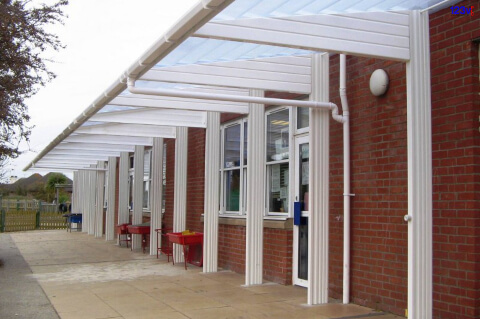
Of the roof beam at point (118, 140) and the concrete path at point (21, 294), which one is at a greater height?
the roof beam at point (118, 140)

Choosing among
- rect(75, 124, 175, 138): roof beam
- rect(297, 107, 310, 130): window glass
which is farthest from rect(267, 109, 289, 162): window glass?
rect(75, 124, 175, 138): roof beam

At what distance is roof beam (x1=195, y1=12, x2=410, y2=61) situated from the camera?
5.67 metres

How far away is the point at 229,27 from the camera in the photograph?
5645 millimetres

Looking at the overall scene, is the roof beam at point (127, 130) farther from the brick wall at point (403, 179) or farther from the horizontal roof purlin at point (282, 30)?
the brick wall at point (403, 179)

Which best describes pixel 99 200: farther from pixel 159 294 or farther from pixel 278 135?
pixel 159 294

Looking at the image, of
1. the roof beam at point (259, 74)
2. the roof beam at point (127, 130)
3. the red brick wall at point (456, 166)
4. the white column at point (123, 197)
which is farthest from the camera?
the white column at point (123, 197)

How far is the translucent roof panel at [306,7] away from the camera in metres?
5.39

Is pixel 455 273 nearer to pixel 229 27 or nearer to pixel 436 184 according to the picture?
pixel 436 184

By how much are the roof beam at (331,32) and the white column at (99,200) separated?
16.4 meters

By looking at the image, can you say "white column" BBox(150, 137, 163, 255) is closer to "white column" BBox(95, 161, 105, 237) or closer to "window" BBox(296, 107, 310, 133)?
"window" BBox(296, 107, 310, 133)

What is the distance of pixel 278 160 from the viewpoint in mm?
9898

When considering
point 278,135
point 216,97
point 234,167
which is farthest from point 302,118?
point 234,167

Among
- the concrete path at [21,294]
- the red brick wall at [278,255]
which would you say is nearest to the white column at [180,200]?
the concrete path at [21,294]

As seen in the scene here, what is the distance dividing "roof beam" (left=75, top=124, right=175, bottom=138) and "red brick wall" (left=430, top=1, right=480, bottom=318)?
26.8 ft
